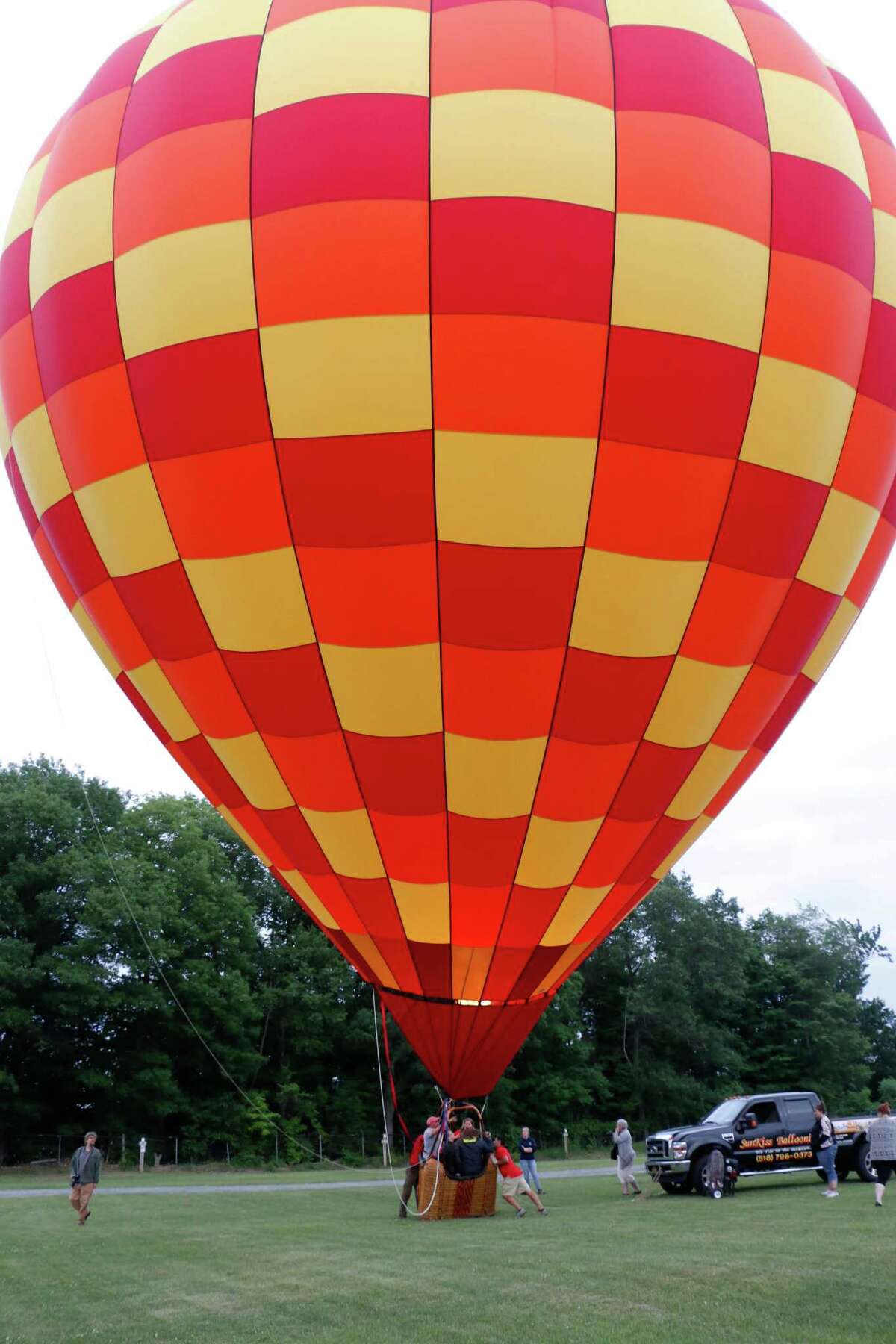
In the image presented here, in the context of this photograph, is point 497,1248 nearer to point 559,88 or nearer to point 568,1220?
point 568,1220

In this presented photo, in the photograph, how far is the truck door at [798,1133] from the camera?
47.3 feet

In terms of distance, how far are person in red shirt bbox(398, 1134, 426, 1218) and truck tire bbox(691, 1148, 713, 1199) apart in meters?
3.50

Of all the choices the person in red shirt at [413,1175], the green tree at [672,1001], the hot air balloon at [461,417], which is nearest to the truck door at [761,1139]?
the person in red shirt at [413,1175]

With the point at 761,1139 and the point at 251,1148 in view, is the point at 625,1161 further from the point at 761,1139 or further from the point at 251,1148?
the point at 251,1148

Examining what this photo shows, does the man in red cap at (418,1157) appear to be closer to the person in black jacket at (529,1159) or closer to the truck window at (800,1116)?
the person in black jacket at (529,1159)

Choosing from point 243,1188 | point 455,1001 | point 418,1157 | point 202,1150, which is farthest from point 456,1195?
point 202,1150

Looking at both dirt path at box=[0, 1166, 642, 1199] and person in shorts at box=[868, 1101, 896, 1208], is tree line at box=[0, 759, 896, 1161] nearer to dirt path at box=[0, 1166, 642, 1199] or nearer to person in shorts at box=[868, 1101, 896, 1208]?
dirt path at box=[0, 1166, 642, 1199]

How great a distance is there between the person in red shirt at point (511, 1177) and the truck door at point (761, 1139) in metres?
2.89

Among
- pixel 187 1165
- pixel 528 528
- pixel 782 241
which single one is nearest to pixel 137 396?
pixel 528 528

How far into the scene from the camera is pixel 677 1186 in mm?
14086

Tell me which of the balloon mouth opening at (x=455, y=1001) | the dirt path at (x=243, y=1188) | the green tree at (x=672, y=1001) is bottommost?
the dirt path at (x=243, y=1188)

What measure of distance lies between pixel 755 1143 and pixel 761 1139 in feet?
0.33

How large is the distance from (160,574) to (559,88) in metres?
4.24

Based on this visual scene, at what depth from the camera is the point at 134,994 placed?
1227 inches
